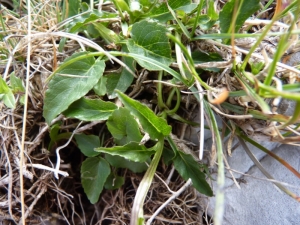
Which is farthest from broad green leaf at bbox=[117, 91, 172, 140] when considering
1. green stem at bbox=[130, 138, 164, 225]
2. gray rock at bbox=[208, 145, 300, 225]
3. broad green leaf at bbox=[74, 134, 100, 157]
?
gray rock at bbox=[208, 145, 300, 225]

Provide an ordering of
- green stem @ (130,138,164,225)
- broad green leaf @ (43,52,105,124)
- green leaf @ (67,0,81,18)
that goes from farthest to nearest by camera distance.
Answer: green leaf @ (67,0,81,18)
broad green leaf @ (43,52,105,124)
green stem @ (130,138,164,225)

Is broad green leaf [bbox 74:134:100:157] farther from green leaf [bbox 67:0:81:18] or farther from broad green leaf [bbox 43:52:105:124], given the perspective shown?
green leaf [bbox 67:0:81:18]

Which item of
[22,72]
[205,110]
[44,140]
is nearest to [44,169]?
[44,140]

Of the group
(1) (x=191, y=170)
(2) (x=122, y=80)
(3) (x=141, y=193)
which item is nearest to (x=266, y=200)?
(1) (x=191, y=170)

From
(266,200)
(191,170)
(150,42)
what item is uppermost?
(150,42)

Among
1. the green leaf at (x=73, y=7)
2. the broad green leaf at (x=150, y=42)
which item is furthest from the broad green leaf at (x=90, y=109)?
the green leaf at (x=73, y=7)

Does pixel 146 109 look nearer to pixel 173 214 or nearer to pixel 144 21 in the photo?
pixel 144 21

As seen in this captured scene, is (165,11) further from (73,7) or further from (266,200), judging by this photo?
(266,200)

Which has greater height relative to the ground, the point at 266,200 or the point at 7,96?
the point at 7,96
